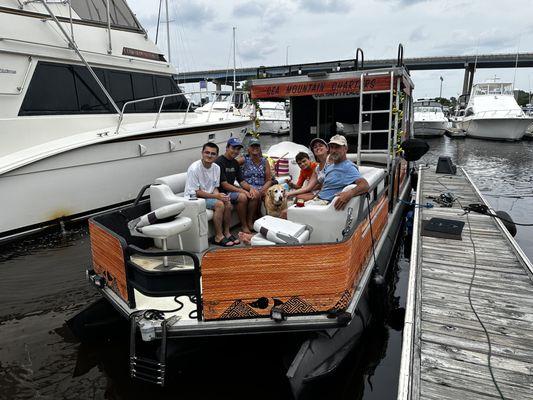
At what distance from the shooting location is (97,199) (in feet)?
25.3

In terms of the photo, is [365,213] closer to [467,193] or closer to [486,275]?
[486,275]

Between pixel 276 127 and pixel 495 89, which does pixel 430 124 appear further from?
pixel 276 127

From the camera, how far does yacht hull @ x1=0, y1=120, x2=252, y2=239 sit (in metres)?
6.52

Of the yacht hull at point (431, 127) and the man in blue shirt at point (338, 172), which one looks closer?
the man in blue shirt at point (338, 172)

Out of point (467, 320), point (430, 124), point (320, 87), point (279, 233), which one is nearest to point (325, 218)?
point (279, 233)

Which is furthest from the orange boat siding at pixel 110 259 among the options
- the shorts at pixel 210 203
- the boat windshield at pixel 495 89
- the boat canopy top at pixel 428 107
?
the boat windshield at pixel 495 89

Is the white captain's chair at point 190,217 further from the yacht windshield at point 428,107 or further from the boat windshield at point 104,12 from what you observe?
the yacht windshield at point 428,107

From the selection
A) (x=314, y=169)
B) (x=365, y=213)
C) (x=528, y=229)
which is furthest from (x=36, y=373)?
(x=528, y=229)

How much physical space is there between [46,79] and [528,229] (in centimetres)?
1038

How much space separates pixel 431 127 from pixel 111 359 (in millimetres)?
31998

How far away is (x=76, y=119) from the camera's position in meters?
7.96

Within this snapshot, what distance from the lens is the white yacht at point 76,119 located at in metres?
6.78

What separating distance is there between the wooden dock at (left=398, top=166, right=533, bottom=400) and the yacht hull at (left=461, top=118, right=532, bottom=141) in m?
24.9

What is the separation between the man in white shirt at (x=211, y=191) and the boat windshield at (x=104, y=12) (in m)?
6.08
